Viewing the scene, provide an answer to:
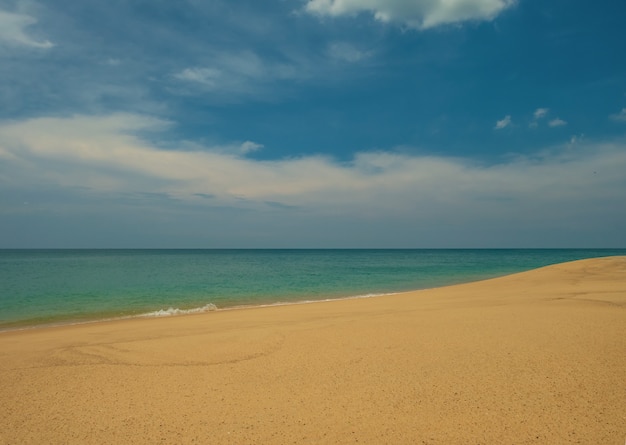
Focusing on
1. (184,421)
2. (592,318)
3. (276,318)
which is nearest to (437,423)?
(184,421)

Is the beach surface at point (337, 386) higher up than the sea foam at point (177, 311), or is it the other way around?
the beach surface at point (337, 386)

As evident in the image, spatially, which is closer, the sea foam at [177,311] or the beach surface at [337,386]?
the beach surface at [337,386]

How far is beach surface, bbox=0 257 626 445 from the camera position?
378cm

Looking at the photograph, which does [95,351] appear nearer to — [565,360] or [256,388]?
[256,388]

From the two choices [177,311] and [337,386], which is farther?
[177,311]

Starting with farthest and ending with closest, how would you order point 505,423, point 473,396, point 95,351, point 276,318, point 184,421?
point 276,318 → point 95,351 → point 473,396 → point 184,421 → point 505,423

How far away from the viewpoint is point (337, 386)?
491cm

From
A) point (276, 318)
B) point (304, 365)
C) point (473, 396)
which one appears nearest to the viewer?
point (473, 396)

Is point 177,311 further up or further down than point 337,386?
further down

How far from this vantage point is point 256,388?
500 centimetres

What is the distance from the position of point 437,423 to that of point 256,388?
7.94ft

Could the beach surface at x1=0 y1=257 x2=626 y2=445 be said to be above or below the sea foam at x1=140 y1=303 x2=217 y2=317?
above

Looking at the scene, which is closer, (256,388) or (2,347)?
(256,388)

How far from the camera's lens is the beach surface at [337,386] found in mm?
3779
